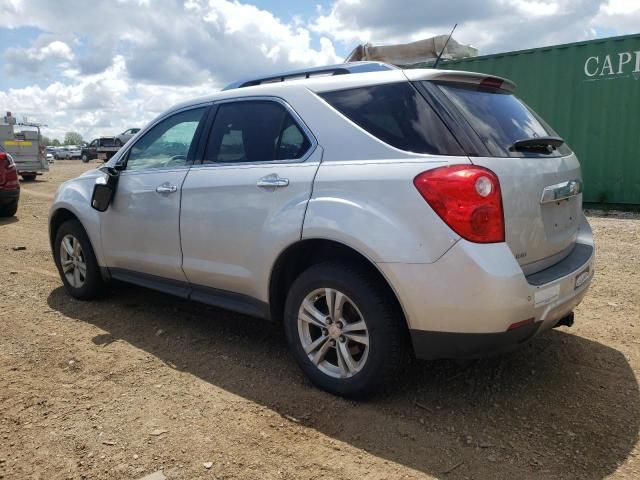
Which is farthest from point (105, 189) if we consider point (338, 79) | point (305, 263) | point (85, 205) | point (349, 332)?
point (349, 332)

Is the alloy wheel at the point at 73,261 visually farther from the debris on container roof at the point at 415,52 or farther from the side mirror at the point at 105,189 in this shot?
the debris on container roof at the point at 415,52

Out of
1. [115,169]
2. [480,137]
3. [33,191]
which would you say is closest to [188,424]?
[480,137]

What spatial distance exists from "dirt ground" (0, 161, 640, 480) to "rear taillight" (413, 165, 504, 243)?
1.02 meters

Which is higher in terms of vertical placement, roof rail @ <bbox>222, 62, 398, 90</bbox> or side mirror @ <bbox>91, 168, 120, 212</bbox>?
roof rail @ <bbox>222, 62, 398, 90</bbox>

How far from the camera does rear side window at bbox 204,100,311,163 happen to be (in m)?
3.17

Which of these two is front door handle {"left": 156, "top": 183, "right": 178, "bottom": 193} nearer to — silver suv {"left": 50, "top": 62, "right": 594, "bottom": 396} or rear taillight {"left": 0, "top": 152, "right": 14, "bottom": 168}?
silver suv {"left": 50, "top": 62, "right": 594, "bottom": 396}

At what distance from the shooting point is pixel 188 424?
2764mm

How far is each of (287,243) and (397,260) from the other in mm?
706

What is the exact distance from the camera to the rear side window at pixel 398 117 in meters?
2.60

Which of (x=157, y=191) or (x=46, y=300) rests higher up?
(x=157, y=191)

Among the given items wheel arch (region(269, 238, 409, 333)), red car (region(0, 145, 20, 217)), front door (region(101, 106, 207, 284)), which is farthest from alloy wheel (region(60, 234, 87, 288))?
red car (region(0, 145, 20, 217))

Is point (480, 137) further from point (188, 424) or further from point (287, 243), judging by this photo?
point (188, 424)

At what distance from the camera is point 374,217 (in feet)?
8.55

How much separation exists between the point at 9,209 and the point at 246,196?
845 centimetres
